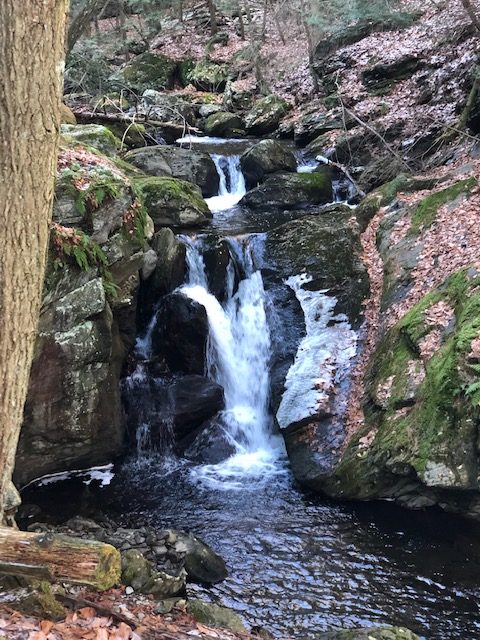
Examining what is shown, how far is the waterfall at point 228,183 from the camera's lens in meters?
14.7

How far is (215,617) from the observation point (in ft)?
14.8

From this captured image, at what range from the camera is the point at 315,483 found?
728cm

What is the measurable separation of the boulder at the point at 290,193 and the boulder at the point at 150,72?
12330 millimetres

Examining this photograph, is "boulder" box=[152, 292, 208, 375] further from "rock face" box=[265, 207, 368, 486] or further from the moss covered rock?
the moss covered rock

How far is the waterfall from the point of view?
48.3 ft

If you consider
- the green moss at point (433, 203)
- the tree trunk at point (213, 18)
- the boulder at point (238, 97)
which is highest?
the tree trunk at point (213, 18)

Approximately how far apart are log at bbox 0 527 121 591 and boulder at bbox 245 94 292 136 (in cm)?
1862

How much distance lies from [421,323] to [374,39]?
56.3 ft

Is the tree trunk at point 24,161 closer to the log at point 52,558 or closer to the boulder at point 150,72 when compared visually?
the log at point 52,558

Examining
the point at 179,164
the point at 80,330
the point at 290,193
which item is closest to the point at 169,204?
the point at 179,164

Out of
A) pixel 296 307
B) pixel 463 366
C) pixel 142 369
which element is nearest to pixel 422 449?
pixel 463 366

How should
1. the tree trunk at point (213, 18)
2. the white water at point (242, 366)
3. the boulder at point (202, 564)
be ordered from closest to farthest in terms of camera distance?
the boulder at point (202, 564) < the white water at point (242, 366) < the tree trunk at point (213, 18)

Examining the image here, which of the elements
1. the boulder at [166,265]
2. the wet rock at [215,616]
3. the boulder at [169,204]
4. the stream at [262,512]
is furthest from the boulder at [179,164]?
the wet rock at [215,616]

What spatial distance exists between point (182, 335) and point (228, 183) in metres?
7.36
